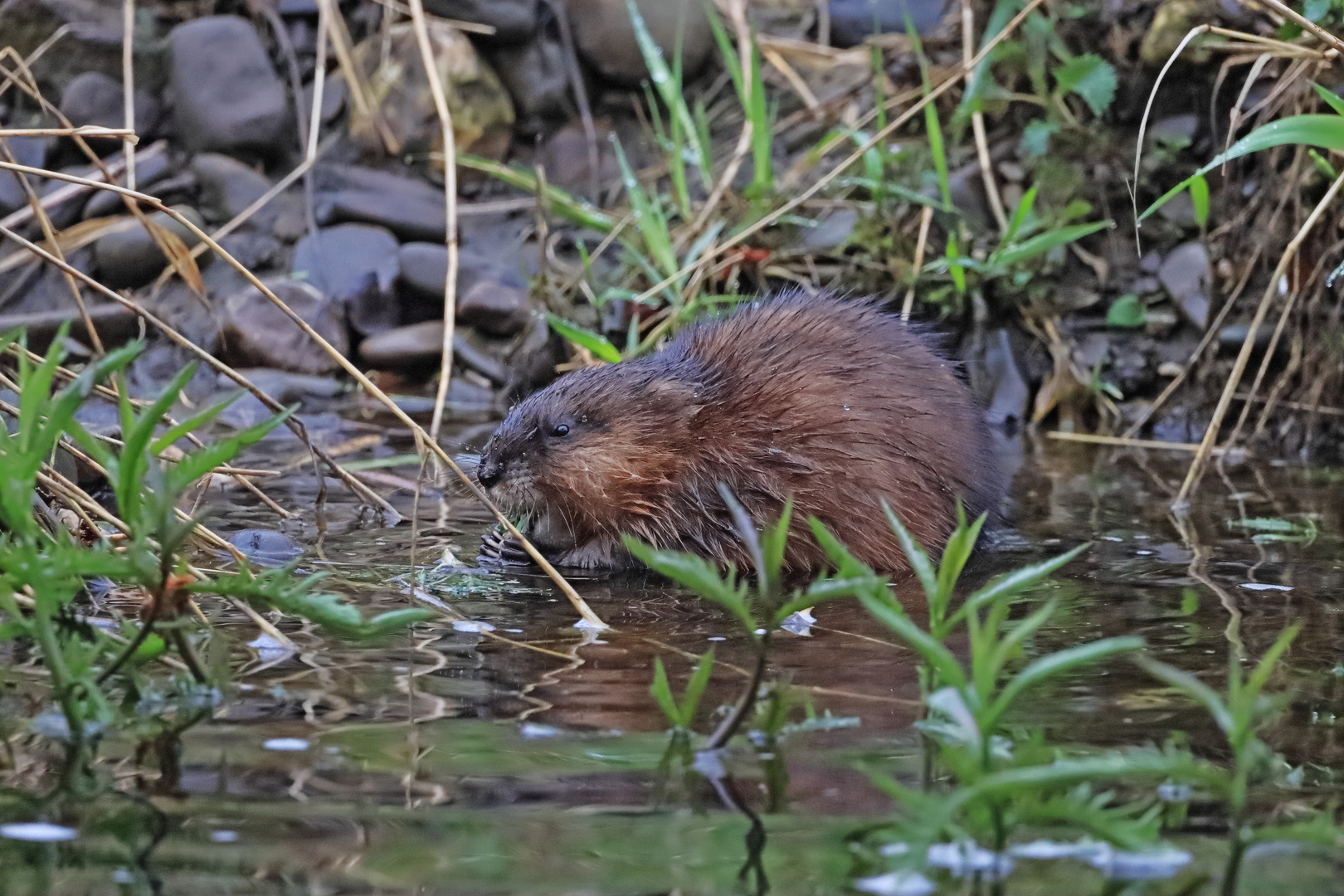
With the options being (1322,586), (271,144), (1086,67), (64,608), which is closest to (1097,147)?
(1086,67)

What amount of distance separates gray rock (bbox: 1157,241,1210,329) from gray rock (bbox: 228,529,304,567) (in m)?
3.79

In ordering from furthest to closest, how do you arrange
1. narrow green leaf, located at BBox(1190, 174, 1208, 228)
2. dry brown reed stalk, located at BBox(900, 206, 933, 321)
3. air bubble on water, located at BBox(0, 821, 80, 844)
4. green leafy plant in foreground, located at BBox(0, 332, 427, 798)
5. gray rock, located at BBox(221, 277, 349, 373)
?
gray rock, located at BBox(221, 277, 349, 373)
dry brown reed stalk, located at BBox(900, 206, 933, 321)
narrow green leaf, located at BBox(1190, 174, 1208, 228)
green leafy plant in foreground, located at BBox(0, 332, 427, 798)
air bubble on water, located at BBox(0, 821, 80, 844)

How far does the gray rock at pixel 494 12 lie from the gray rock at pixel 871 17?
165 cm

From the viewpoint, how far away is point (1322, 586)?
3293 mm

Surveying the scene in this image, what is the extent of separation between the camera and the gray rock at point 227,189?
703 cm

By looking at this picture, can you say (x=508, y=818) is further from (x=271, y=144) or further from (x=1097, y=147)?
(x=271, y=144)

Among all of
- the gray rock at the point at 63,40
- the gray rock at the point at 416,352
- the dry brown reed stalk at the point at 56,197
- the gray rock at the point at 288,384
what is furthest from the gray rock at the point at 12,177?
the gray rock at the point at 416,352

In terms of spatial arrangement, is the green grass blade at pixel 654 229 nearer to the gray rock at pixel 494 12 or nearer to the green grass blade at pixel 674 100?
the green grass blade at pixel 674 100

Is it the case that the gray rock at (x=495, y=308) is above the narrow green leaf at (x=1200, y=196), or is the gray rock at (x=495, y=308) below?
below

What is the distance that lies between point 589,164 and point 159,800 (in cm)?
604

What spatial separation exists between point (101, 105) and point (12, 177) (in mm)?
685

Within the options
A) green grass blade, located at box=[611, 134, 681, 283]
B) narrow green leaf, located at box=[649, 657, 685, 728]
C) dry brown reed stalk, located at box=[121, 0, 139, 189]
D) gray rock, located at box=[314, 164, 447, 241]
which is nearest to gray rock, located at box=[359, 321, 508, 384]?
Result: gray rock, located at box=[314, 164, 447, 241]

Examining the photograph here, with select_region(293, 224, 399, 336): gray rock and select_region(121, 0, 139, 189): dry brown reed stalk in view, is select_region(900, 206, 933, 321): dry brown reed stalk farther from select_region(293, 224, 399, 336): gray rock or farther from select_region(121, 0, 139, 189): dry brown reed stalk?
select_region(121, 0, 139, 189): dry brown reed stalk

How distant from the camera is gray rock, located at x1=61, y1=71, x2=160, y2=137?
715cm
